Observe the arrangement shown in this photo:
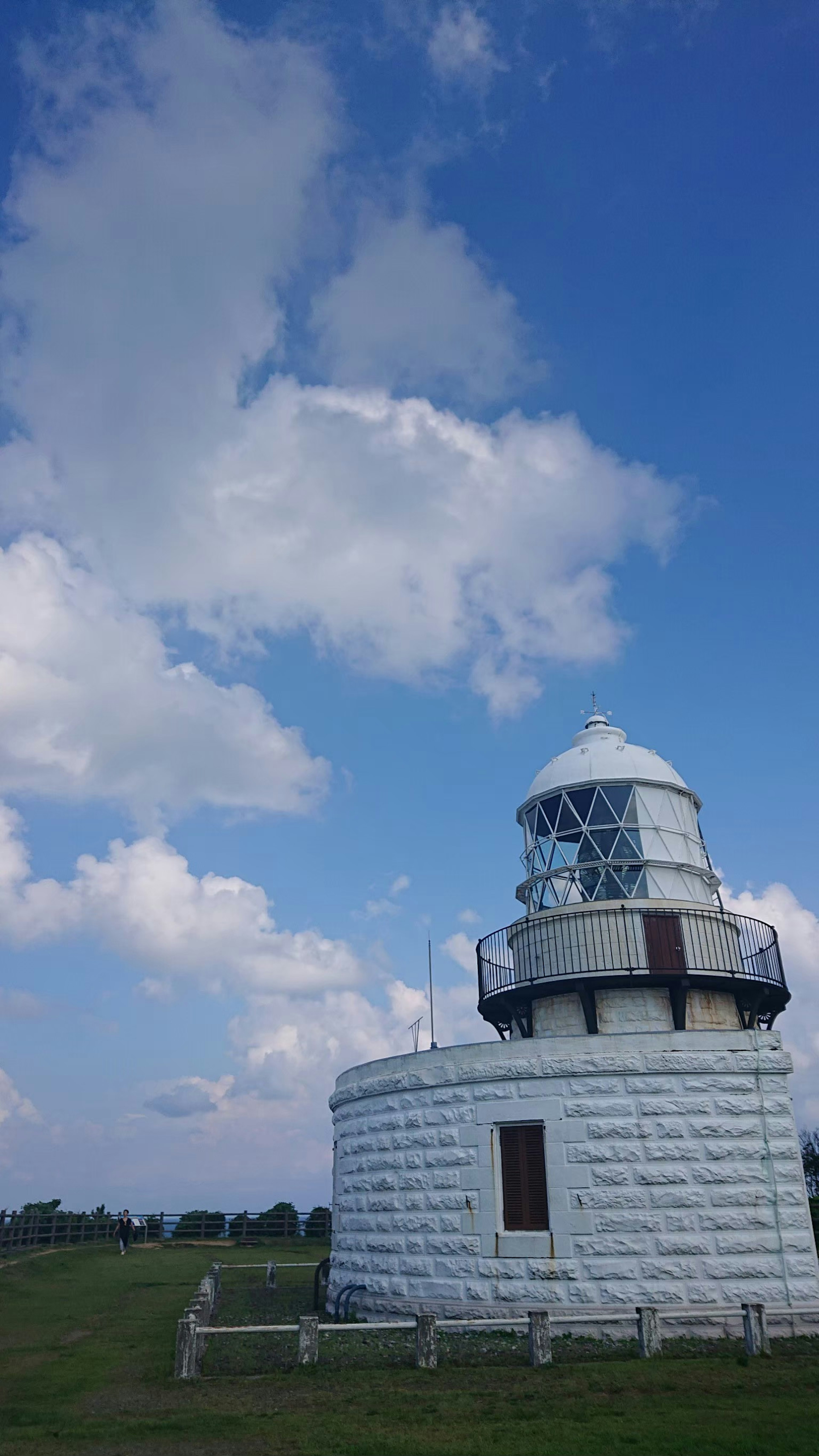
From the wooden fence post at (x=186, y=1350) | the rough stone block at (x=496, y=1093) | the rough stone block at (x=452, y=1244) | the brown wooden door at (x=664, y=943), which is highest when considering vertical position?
the brown wooden door at (x=664, y=943)

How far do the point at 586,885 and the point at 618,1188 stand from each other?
6316 millimetres

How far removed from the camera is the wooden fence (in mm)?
35000

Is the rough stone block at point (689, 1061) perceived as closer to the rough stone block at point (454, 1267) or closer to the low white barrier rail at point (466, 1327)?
the low white barrier rail at point (466, 1327)

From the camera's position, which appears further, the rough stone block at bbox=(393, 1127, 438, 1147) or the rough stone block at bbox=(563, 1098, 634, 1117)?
the rough stone block at bbox=(393, 1127, 438, 1147)

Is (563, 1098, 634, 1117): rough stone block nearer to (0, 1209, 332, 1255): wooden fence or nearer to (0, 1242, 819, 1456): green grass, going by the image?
(0, 1242, 819, 1456): green grass

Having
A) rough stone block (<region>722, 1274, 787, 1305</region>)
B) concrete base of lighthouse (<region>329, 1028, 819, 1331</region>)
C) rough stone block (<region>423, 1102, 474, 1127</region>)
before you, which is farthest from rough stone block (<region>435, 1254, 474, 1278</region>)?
rough stone block (<region>722, 1274, 787, 1305</region>)

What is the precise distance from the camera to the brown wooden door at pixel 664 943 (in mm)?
17734

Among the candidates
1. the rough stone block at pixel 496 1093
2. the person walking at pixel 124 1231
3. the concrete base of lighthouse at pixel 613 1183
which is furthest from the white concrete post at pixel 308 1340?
the person walking at pixel 124 1231

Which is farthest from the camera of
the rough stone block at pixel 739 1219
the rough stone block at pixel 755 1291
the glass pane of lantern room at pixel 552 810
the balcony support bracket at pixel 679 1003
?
the glass pane of lantern room at pixel 552 810

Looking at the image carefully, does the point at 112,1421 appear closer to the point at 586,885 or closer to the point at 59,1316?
the point at 59,1316

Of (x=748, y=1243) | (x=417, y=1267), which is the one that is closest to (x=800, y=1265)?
(x=748, y=1243)

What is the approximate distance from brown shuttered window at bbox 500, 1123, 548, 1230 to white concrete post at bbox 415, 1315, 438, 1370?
3464mm

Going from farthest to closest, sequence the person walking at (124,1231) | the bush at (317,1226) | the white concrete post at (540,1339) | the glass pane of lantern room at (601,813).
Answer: the bush at (317,1226) < the person walking at (124,1231) < the glass pane of lantern room at (601,813) < the white concrete post at (540,1339)

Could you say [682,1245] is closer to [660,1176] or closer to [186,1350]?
[660,1176]
